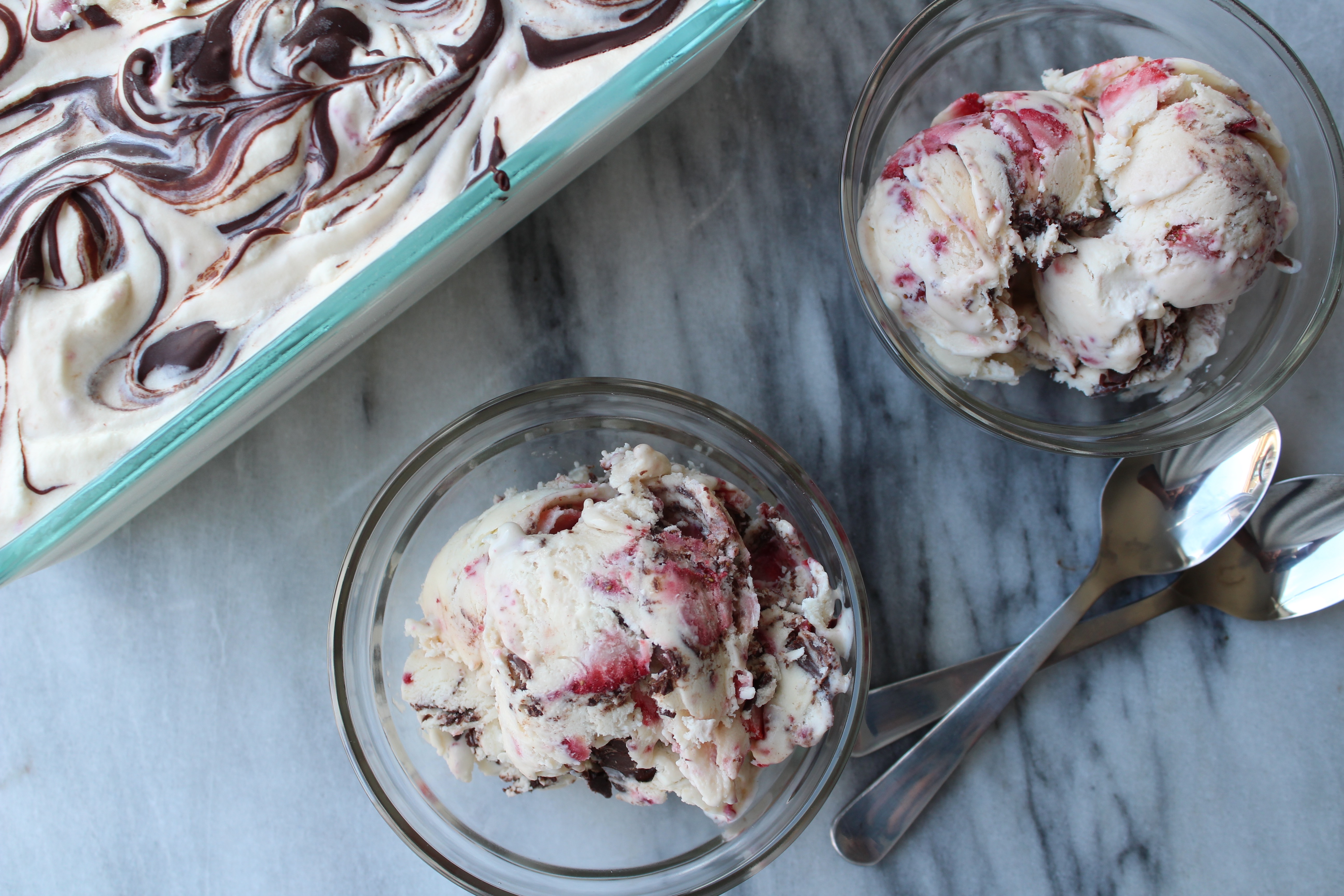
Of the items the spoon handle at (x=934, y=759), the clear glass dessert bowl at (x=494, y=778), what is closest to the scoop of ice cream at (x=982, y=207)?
the clear glass dessert bowl at (x=494, y=778)

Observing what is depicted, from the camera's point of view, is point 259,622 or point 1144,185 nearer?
point 1144,185

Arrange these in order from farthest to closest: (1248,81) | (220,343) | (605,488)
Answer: (1248,81) < (605,488) < (220,343)

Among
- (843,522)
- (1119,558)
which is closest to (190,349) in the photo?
(843,522)

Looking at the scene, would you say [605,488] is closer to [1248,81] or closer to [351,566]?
[351,566]

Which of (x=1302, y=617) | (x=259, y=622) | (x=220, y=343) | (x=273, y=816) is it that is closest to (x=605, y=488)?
(x=220, y=343)

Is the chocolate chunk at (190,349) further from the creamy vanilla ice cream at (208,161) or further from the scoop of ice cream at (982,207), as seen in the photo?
the scoop of ice cream at (982,207)

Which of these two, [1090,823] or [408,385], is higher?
[408,385]

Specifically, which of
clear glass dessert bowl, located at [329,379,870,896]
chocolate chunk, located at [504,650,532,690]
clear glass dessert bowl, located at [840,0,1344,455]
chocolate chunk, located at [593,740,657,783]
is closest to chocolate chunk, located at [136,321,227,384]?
clear glass dessert bowl, located at [329,379,870,896]

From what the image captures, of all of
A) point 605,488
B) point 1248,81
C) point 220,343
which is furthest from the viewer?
point 1248,81
